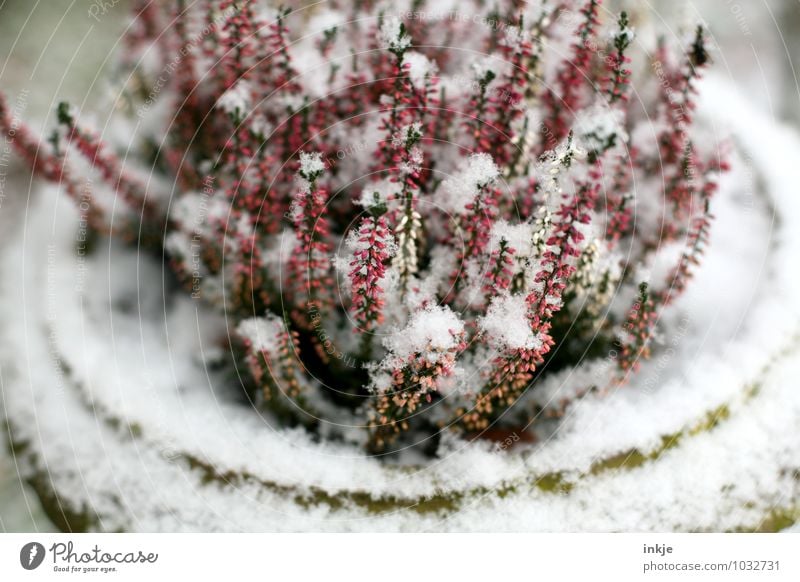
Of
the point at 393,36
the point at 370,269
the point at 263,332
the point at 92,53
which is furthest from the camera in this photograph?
the point at 92,53

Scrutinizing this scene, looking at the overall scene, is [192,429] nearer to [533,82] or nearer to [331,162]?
[331,162]

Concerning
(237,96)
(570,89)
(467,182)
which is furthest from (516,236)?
(237,96)

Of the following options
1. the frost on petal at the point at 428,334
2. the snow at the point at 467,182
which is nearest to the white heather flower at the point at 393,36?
the snow at the point at 467,182

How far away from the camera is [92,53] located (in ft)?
5.51

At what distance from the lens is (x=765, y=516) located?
1.45 metres

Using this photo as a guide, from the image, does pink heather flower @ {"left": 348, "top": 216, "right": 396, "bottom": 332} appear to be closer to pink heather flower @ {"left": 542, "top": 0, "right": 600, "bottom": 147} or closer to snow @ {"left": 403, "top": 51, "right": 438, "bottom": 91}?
snow @ {"left": 403, "top": 51, "right": 438, "bottom": 91}

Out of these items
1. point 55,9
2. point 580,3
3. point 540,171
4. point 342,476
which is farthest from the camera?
point 55,9

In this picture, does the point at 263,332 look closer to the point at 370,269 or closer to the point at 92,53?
the point at 370,269

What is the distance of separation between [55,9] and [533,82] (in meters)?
1.45

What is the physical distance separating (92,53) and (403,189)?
120 centimetres

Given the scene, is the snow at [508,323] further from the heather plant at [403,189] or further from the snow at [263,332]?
the snow at [263,332]

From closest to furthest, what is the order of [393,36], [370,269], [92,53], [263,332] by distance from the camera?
[370,269] → [393,36] → [263,332] → [92,53]
